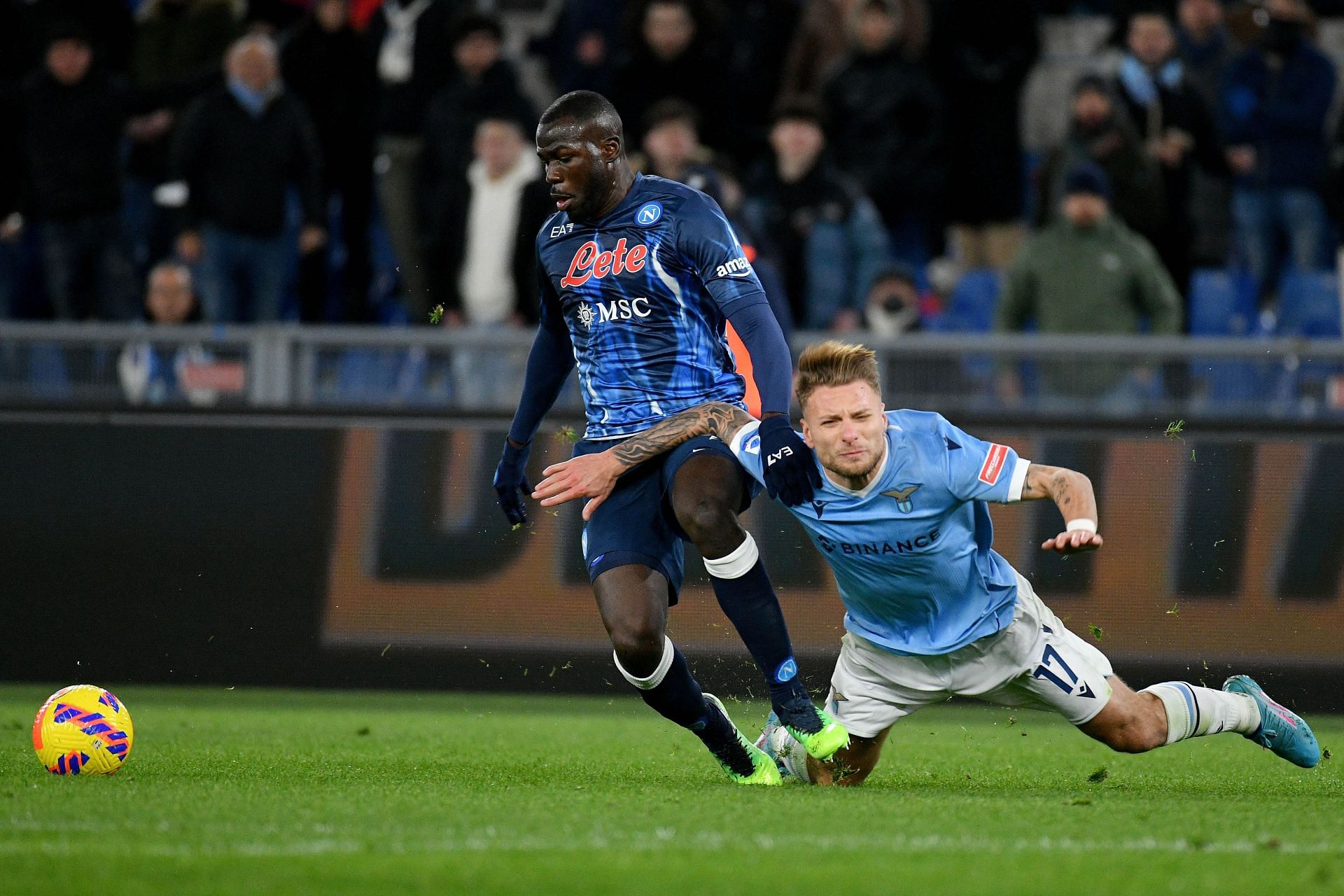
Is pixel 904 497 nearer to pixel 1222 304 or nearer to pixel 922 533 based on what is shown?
pixel 922 533

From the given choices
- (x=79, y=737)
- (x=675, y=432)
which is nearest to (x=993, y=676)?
(x=675, y=432)

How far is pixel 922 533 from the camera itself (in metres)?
5.70

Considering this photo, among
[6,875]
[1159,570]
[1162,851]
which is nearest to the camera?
[6,875]

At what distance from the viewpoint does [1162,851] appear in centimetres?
457

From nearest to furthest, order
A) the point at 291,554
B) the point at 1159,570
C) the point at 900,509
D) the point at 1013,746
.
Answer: the point at 900,509 → the point at 1013,746 → the point at 1159,570 → the point at 291,554

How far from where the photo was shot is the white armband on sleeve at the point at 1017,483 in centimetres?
548

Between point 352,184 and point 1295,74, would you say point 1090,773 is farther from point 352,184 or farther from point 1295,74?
point 352,184

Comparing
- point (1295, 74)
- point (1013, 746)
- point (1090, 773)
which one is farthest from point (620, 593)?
point (1295, 74)

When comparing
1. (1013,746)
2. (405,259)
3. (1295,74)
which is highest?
→ (1295,74)

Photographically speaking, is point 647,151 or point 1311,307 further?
point 1311,307

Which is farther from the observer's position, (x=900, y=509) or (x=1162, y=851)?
(x=900, y=509)

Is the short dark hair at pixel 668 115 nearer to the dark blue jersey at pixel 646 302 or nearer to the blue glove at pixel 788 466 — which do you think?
the dark blue jersey at pixel 646 302

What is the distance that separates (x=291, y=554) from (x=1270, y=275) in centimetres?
663

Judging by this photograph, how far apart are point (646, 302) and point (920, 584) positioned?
51.8 inches
